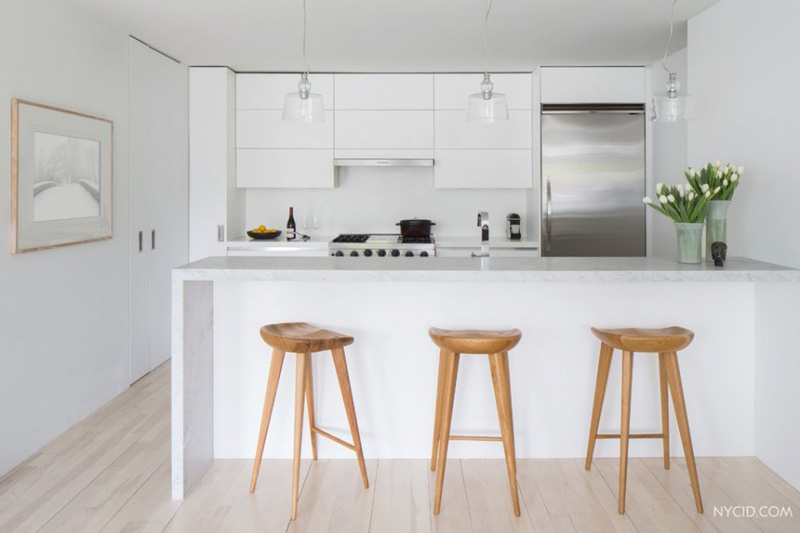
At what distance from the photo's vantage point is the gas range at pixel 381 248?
18.5 ft

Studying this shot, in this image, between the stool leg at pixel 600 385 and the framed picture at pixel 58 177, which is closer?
the stool leg at pixel 600 385

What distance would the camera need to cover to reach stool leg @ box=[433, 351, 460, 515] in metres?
2.88

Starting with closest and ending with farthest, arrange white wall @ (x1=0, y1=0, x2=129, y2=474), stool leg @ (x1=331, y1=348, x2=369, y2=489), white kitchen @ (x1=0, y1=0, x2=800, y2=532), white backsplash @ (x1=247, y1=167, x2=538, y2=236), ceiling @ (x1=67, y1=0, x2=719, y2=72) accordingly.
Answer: white kitchen @ (x1=0, y1=0, x2=800, y2=532), stool leg @ (x1=331, y1=348, x2=369, y2=489), white wall @ (x1=0, y1=0, x2=129, y2=474), ceiling @ (x1=67, y1=0, x2=719, y2=72), white backsplash @ (x1=247, y1=167, x2=538, y2=236)

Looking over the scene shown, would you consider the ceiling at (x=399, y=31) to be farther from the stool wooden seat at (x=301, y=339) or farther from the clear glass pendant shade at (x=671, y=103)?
the stool wooden seat at (x=301, y=339)

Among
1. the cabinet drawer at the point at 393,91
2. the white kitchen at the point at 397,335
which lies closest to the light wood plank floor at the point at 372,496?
the white kitchen at the point at 397,335

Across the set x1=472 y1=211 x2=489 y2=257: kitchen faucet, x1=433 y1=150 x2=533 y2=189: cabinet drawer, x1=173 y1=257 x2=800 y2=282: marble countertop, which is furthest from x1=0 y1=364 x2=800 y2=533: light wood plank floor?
x1=433 y1=150 x2=533 y2=189: cabinet drawer

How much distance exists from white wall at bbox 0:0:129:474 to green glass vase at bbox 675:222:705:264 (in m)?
3.35

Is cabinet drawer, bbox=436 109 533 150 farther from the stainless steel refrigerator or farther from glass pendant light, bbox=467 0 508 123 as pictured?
glass pendant light, bbox=467 0 508 123

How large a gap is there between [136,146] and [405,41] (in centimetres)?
207

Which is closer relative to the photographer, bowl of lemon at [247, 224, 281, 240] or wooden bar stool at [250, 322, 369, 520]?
wooden bar stool at [250, 322, 369, 520]

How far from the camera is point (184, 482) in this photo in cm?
305

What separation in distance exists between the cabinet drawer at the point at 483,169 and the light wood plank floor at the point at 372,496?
304 cm

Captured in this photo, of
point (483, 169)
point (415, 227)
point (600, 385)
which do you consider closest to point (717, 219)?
point (600, 385)

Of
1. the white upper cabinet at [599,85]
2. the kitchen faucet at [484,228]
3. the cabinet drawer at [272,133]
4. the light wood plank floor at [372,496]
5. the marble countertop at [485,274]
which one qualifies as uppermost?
the white upper cabinet at [599,85]
